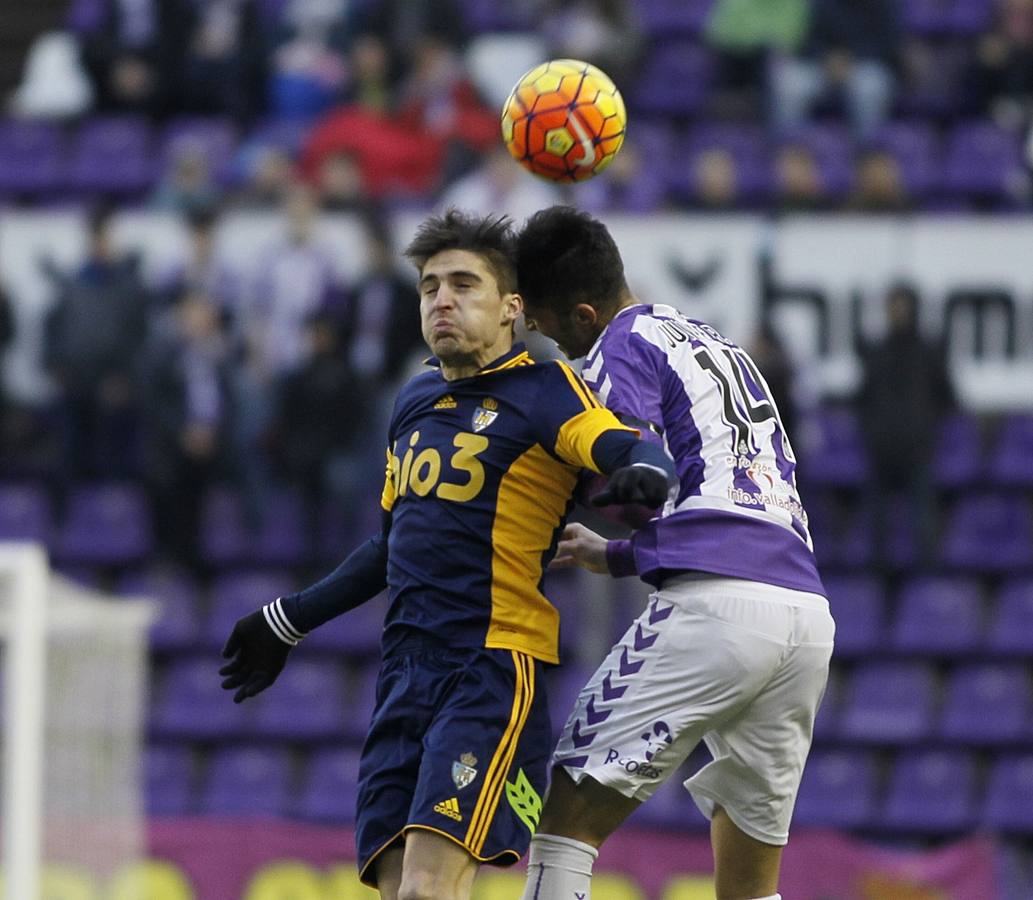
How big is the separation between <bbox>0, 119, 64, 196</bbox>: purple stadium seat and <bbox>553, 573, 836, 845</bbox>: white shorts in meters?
9.36

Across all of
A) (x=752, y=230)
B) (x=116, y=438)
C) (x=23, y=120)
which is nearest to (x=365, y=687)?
(x=116, y=438)

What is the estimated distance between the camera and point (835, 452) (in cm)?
1192

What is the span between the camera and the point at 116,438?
12547mm

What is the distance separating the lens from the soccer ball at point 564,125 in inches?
222

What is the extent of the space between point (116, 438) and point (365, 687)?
225cm

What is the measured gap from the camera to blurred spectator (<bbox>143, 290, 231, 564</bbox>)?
11781 millimetres

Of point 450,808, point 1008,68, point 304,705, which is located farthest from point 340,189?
point 450,808

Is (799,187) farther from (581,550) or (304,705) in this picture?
(581,550)

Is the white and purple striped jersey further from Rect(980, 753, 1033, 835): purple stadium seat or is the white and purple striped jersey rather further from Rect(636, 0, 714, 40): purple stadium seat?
Rect(636, 0, 714, 40): purple stadium seat

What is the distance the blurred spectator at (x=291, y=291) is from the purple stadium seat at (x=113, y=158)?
198cm

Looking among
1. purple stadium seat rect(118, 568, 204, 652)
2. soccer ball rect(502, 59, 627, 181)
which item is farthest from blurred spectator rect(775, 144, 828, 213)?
soccer ball rect(502, 59, 627, 181)

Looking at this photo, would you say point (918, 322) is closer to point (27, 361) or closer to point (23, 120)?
point (27, 361)

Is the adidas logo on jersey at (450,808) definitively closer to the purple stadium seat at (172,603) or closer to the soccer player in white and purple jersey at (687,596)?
the soccer player in white and purple jersey at (687,596)

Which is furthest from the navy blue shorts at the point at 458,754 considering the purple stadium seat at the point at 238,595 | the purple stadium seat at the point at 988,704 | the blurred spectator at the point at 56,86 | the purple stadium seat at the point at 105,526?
the blurred spectator at the point at 56,86
